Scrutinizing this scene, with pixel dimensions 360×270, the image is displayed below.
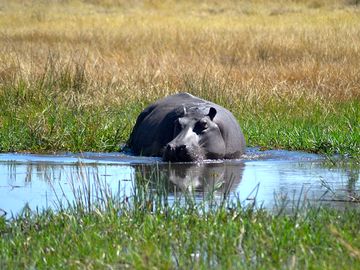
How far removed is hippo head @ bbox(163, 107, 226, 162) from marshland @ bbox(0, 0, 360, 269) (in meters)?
0.84

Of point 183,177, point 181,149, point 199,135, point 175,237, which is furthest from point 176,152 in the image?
point 175,237

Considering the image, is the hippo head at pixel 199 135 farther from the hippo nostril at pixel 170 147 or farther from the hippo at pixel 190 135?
the hippo nostril at pixel 170 147

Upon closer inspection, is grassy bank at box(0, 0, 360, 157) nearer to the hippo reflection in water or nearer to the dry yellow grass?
the dry yellow grass

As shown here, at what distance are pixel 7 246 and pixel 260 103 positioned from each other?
324 inches

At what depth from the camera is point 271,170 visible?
980 centimetres

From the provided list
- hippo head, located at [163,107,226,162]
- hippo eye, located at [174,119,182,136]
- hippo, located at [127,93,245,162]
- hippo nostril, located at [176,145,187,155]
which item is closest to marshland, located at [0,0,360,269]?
hippo, located at [127,93,245,162]

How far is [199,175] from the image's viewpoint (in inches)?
371

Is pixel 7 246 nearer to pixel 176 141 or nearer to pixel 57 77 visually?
pixel 176 141

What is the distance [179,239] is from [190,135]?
187 inches

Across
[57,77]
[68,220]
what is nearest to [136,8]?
[57,77]

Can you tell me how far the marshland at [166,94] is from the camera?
5562mm

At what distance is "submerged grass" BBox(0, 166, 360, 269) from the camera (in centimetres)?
525

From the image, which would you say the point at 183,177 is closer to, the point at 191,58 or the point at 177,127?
the point at 177,127

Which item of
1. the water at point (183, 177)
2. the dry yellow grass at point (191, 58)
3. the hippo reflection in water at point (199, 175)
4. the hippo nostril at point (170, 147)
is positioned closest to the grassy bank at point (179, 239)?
the water at point (183, 177)
